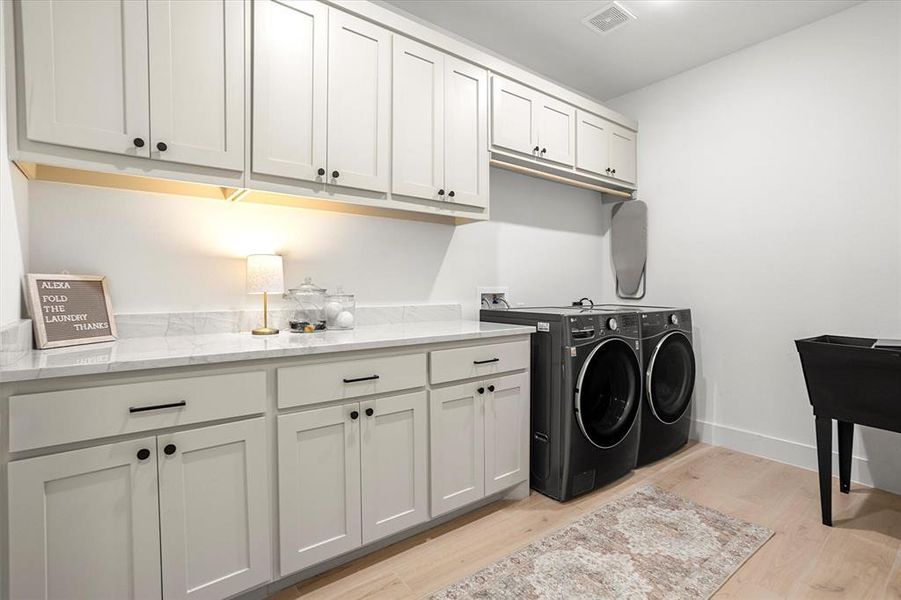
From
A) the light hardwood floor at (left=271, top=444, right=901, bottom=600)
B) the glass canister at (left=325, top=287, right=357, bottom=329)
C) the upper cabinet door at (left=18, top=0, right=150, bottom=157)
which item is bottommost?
the light hardwood floor at (left=271, top=444, right=901, bottom=600)

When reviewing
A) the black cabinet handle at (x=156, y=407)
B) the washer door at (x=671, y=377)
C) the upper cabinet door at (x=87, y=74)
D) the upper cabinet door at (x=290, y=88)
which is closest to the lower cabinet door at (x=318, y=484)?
the black cabinet handle at (x=156, y=407)

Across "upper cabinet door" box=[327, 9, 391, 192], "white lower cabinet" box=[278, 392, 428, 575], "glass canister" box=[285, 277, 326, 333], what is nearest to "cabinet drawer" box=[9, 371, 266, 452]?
"white lower cabinet" box=[278, 392, 428, 575]

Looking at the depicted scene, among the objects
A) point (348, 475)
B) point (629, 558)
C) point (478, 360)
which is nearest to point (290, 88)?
point (478, 360)

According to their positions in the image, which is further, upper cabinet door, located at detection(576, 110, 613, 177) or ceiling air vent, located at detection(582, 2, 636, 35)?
upper cabinet door, located at detection(576, 110, 613, 177)

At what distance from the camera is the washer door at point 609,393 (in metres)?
2.29

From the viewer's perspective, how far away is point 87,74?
1416 millimetres

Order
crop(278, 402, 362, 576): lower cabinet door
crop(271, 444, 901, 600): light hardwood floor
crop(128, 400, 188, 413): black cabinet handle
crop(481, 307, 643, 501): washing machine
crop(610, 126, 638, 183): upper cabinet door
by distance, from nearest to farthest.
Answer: crop(128, 400, 188, 413): black cabinet handle < crop(278, 402, 362, 576): lower cabinet door < crop(271, 444, 901, 600): light hardwood floor < crop(481, 307, 643, 501): washing machine < crop(610, 126, 638, 183): upper cabinet door

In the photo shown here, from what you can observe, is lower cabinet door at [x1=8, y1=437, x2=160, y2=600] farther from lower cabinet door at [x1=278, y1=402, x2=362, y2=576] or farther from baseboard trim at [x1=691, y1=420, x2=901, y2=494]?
baseboard trim at [x1=691, y1=420, x2=901, y2=494]

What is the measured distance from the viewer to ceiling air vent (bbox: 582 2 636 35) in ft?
7.95

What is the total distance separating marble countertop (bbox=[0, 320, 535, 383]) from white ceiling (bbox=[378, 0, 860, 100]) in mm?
1797

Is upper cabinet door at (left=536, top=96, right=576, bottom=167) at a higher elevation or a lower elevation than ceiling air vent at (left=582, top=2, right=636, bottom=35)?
lower

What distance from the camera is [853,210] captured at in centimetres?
246

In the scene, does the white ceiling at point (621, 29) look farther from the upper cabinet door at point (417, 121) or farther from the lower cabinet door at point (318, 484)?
the lower cabinet door at point (318, 484)

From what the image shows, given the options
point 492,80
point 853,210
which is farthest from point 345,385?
point 853,210
